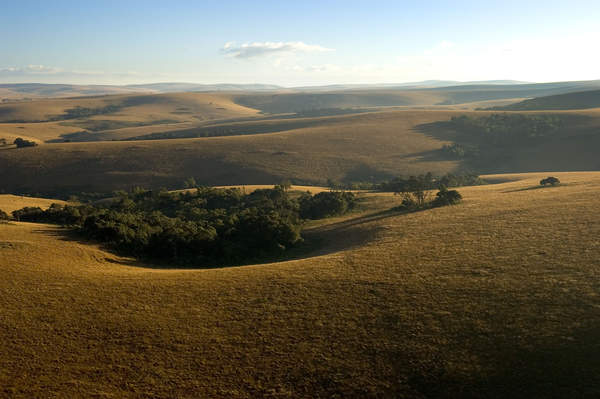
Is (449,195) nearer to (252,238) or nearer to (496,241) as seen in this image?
(496,241)

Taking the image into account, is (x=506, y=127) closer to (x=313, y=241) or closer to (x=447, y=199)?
(x=447, y=199)

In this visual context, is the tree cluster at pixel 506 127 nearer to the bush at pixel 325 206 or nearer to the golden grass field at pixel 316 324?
the bush at pixel 325 206

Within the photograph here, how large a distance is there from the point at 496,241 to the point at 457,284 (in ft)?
40.7

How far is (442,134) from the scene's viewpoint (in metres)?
166

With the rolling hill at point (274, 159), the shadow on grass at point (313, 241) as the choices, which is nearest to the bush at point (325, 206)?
the shadow on grass at point (313, 241)

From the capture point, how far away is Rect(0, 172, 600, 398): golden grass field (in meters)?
18.9

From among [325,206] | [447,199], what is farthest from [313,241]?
[447,199]

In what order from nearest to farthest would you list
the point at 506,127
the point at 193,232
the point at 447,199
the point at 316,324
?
the point at 316,324
the point at 193,232
the point at 447,199
the point at 506,127

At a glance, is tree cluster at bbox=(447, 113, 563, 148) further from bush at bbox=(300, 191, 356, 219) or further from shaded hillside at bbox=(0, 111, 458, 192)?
bush at bbox=(300, 191, 356, 219)

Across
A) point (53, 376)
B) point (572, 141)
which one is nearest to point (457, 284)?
point (53, 376)

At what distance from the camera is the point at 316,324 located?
78.1 ft

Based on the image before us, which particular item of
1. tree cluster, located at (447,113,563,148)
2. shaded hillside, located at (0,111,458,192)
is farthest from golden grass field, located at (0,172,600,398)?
tree cluster, located at (447,113,563,148)

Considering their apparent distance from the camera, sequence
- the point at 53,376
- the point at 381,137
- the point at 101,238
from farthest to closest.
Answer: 1. the point at 381,137
2. the point at 101,238
3. the point at 53,376

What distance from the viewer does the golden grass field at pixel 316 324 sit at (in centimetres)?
1886
